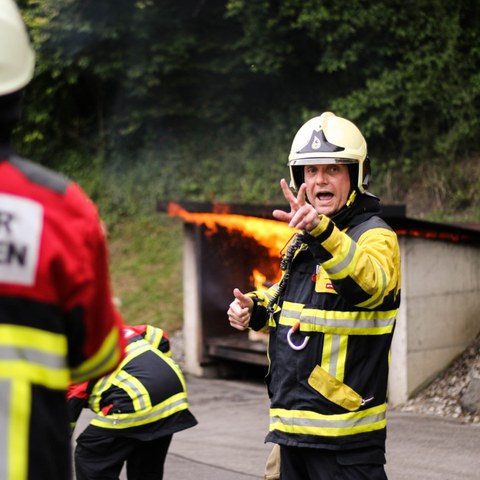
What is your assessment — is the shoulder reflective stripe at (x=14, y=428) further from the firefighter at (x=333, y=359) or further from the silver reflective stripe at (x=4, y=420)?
the firefighter at (x=333, y=359)

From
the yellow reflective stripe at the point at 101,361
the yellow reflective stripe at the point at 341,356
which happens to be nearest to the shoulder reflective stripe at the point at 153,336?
the yellow reflective stripe at the point at 341,356

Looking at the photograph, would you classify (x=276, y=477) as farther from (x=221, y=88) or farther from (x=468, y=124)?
(x=221, y=88)

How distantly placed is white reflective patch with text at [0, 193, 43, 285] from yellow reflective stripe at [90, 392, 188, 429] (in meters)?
3.52

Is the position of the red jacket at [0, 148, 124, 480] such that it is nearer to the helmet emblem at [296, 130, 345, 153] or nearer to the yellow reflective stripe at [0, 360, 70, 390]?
the yellow reflective stripe at [0, 360, 70, 390]

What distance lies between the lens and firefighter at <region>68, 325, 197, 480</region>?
5730 mm

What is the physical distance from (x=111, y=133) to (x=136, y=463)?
15041 millimetres

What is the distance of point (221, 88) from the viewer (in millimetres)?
18766

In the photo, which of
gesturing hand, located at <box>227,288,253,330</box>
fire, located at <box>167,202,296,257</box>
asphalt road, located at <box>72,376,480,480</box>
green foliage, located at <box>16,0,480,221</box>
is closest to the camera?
gesturing hand, located at <box>227,288,253,330</box>

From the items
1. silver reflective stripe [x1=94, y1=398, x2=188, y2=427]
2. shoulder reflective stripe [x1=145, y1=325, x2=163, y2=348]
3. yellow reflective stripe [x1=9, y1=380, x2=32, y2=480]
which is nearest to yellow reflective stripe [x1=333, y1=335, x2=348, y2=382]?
yellow reflective stripe [x1=9, y1=380, x2=32, y2=480]

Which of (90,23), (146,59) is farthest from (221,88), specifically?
(90,23)

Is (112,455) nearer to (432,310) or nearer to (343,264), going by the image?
(343,264)

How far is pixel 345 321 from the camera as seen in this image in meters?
4.02

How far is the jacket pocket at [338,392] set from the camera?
4.01m

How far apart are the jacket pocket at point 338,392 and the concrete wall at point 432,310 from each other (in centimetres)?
584
